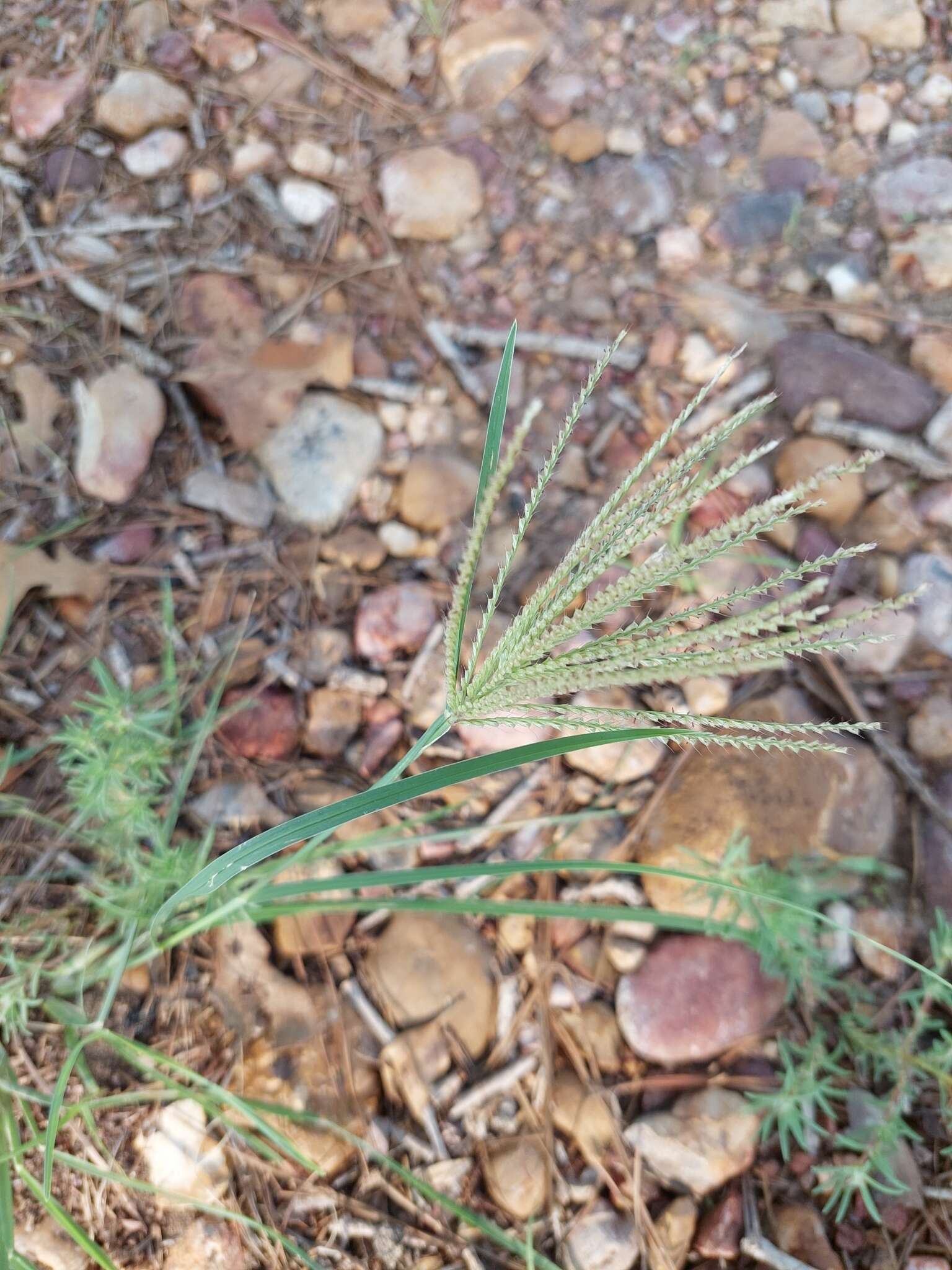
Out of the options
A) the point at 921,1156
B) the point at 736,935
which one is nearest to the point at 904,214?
the point at 736,935

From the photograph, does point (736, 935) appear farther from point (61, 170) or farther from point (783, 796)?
point (61, 170)

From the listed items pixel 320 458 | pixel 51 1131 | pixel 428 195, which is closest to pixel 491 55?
pixel 428 195

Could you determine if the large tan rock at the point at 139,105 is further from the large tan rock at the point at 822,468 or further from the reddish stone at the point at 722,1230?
the reddish stone at the point at 722,1230

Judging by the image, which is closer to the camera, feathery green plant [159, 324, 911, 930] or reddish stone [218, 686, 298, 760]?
feathery green plant [159, 324, 911, 930]

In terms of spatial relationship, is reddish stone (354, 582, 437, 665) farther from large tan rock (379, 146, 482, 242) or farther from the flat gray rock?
large tan rock (379, 146, 482, 242)

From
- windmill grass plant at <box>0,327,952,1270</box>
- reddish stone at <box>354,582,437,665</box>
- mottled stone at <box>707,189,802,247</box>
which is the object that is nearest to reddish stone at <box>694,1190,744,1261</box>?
windmill grass plant at <box>0,327,952,1270</box>
